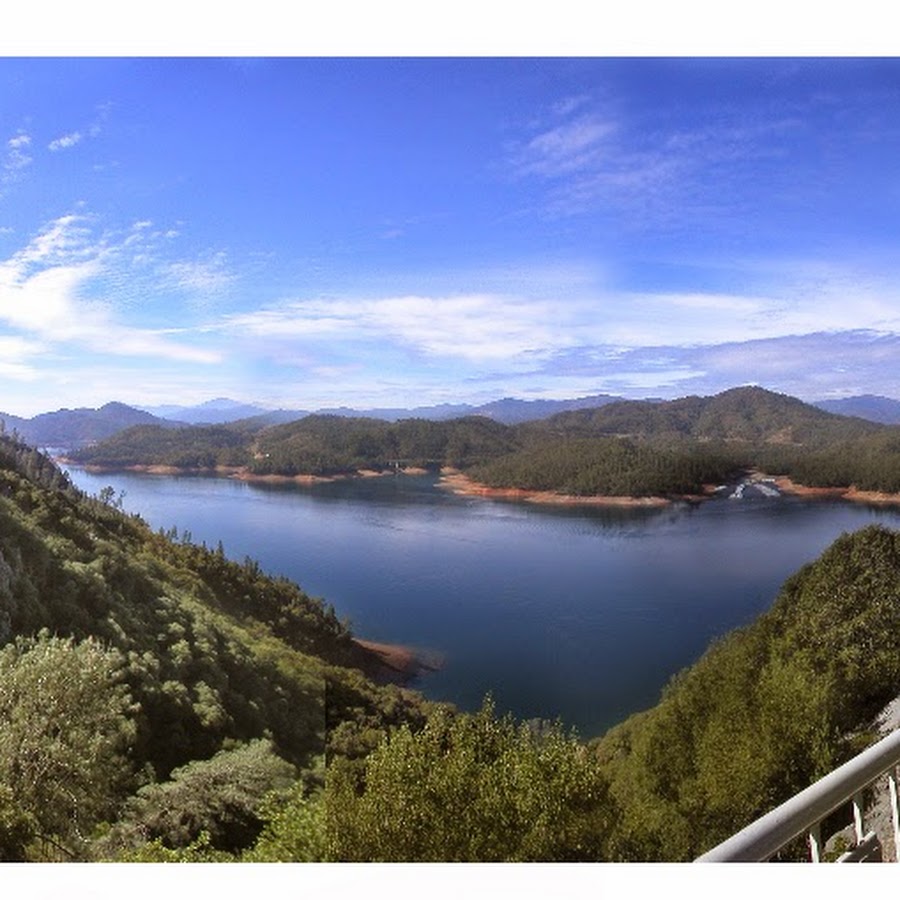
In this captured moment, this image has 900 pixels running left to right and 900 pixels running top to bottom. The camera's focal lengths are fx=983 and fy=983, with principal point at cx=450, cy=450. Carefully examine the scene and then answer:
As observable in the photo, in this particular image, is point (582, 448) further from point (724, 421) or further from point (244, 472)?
point (244, 472)

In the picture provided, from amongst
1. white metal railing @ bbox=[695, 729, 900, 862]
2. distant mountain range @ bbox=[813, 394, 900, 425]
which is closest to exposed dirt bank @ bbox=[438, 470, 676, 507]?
distant mountain range @ bbox=[813, 394, 900, 425]

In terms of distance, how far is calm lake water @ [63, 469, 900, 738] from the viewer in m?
3.96

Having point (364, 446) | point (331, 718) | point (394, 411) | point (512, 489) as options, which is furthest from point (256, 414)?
point (331, 718)

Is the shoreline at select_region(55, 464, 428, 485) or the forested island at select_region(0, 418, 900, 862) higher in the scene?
the shoreline at select_region(55, 464, 428, 485)

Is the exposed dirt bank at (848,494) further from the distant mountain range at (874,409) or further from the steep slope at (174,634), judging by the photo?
the steep slope at (174,634)

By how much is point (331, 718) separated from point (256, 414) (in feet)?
4.56

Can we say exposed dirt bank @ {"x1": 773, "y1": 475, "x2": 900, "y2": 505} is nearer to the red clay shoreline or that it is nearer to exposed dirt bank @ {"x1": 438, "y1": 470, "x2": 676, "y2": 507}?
the red clay shoreline

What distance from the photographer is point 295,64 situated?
12.5ft

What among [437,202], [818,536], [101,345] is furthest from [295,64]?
[818,536]

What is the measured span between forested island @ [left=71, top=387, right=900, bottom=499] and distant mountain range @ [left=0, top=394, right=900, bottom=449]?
0.10 ft
